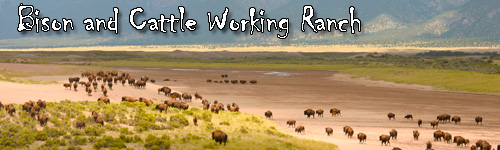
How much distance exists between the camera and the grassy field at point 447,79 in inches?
2185

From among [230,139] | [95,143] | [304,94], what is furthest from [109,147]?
[304,94]

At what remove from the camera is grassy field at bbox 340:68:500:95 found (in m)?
55.5

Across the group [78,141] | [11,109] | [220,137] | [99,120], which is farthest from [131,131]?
[11,109]

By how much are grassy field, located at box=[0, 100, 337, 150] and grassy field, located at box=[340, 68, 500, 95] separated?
110ft

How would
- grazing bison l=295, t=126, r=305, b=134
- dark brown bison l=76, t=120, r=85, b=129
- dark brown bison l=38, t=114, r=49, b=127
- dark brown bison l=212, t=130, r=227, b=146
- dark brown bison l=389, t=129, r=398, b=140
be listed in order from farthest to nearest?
grazing bison l=295, t=126, r=305, b=134 < dark brown bison l=389, t=129, r=398, b=140 < dark brown bison l=76, t=120, r=85, b=129 < dark brown bison l=38, t=114, r=49, b=127 < dark brown bison l=212, t=130, r=227, b=146

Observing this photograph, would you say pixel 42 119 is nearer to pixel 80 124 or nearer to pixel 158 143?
pixel 80 124

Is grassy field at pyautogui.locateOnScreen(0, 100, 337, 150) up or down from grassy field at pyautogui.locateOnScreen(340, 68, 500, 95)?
down

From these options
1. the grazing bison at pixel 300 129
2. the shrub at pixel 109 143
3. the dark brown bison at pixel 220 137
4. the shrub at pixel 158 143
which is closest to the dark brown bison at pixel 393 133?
the grazing bison at pixel 300 129

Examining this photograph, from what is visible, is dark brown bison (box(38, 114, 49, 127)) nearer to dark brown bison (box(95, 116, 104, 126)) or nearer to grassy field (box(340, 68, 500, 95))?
dark brown bison (box(95, 116, 104, 126))

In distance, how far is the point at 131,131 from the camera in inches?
921

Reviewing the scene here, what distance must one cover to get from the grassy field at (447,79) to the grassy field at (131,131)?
33.6 meters

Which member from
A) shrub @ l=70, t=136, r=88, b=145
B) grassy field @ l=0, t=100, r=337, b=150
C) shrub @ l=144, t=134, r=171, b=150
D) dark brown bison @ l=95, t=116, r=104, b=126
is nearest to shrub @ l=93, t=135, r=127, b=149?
grassy field @ l=0, t=100, r=337, b=150

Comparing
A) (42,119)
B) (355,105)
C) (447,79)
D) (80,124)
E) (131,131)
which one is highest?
(447,79)

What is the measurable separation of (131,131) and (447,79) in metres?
47.5
